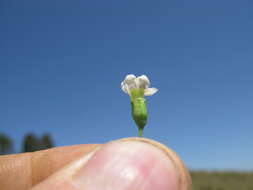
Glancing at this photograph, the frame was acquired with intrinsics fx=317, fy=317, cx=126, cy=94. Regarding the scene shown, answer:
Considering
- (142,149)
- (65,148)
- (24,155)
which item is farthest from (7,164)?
(142,149)

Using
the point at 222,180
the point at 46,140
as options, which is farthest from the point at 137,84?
the point at 46,140

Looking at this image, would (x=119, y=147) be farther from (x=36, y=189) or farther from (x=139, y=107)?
(x=36, y=189)

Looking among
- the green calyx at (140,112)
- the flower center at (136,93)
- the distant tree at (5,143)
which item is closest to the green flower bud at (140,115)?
the green calyx at (140,112)

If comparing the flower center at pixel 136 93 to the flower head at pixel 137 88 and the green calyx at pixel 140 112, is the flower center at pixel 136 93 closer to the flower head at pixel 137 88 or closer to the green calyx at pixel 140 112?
the flower head at pixel 137 88

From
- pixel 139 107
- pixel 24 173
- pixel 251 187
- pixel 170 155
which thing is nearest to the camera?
pixel 170 155

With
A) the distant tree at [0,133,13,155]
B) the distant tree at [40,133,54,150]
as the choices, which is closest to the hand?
the distant tree at [40,133,54,150]

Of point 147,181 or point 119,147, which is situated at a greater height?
point 119,147

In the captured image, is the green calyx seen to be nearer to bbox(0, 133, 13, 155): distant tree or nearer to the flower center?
Result: the flower center

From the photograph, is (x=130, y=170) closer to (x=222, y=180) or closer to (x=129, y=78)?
(x=129, y=78)
